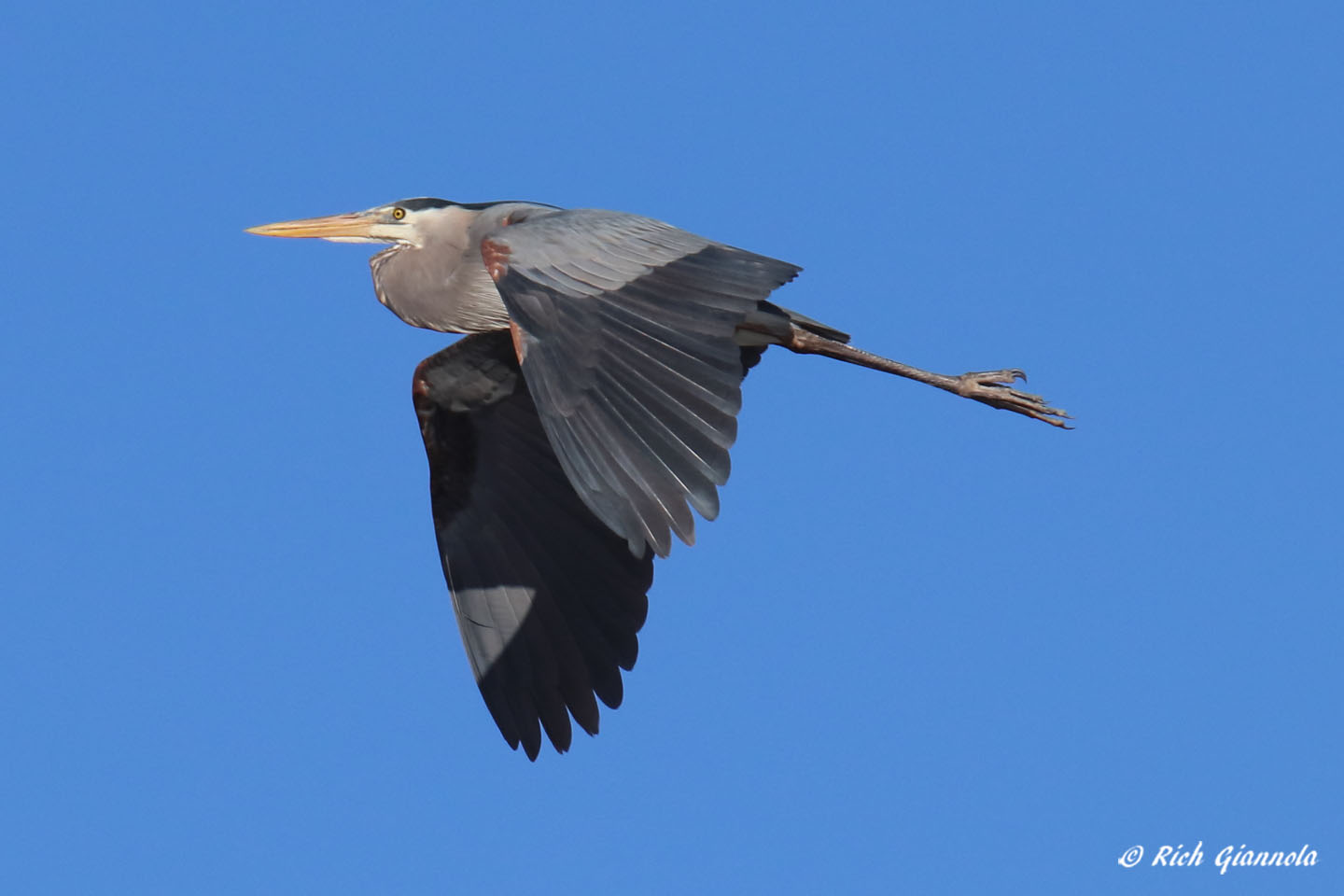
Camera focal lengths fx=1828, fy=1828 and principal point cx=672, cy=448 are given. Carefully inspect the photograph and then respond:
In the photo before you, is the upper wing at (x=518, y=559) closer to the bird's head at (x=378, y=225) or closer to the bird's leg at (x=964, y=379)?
the bird's head at (x=378, y=225)

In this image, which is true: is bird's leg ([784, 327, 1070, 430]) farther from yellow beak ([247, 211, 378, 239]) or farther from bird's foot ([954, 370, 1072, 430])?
yellow beak ([247, 211, 378, 239])

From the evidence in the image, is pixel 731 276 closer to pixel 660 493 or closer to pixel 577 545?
pixel 660 493

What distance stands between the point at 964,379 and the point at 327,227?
117 inches

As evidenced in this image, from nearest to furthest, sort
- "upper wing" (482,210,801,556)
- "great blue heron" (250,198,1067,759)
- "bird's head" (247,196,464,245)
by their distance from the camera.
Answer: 1. "upper wing" (482,210,801,556)
2. "great blue heron" (250,198,1067,759)
3. "bird's head" (247,196,464,245)

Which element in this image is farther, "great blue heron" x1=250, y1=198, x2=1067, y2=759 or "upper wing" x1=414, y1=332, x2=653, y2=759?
"upper wing" x1=414, y1=332, x2=653, y2=759

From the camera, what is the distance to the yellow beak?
8.19 meters

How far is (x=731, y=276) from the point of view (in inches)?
261

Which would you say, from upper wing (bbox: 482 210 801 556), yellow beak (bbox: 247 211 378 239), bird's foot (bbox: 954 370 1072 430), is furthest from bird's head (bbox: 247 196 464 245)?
bird's foot (bbox: 954 370 1072 430)

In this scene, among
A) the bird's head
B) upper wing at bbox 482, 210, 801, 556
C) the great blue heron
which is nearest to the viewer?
upper wing at bbox 482, 210, 801, 556

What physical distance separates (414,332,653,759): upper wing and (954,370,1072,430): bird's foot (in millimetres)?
1667

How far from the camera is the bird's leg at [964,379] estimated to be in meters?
8.12

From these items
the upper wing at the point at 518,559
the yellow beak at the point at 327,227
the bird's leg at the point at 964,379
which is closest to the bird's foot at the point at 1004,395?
the bird's leg at the point at 964,379

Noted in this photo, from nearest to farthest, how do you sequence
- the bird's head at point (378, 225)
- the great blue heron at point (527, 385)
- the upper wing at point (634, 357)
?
1. the upper wing at point (634, 357)
2. the great blue heron at point (527, 385)
3. the bird's head at point (378, 225)

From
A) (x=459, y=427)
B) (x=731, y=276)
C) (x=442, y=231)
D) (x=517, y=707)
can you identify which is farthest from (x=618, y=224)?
(x=517, y=707)
